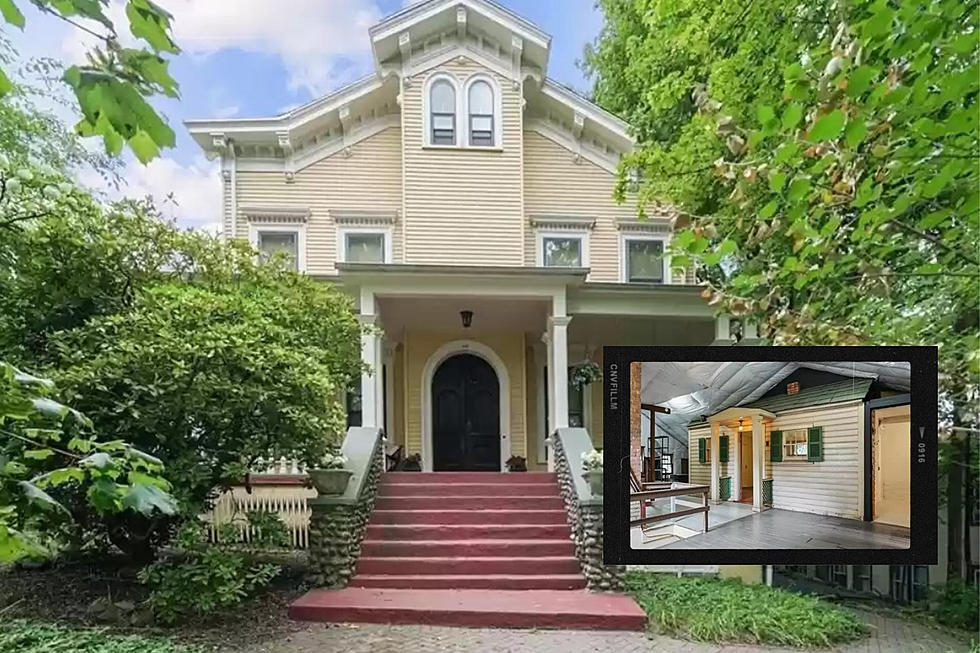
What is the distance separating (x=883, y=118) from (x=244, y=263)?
4.48m

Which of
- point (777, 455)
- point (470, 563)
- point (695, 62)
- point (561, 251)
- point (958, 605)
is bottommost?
point (958, 605)

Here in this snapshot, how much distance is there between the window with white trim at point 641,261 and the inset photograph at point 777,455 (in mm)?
5868

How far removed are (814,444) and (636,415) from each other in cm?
84

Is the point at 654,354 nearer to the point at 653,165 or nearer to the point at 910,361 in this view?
the point at 910,361

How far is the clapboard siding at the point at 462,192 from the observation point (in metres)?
8.09

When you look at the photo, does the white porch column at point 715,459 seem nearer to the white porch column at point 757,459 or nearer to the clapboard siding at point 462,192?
the white porch column at point 757,459

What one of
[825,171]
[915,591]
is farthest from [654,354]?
[915,591]

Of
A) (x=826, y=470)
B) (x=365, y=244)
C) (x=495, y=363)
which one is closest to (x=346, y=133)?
(x=365, y=244)

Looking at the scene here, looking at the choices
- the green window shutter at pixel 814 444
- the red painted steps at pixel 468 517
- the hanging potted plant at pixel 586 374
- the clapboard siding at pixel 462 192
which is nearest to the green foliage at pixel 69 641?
the red painted steps at pixel 468 517

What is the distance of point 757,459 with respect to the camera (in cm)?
282

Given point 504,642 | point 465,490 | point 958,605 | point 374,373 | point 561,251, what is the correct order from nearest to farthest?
point 504,642 < point 958,605 < point 465,490 < point 374,373 < point 561,251

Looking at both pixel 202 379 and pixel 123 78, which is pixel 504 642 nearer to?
pixel 202 379

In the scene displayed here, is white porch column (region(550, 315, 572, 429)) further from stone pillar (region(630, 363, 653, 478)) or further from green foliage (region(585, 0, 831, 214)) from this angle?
stone pillar (region(630, 363, 653, 478))

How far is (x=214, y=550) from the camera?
436cm
